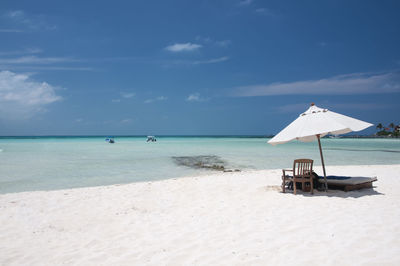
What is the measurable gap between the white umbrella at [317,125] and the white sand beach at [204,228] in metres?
1.64

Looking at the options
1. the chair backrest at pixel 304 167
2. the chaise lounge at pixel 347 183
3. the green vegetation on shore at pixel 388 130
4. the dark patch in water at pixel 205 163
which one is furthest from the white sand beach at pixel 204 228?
the green vegetation on shore at pixel 388 130

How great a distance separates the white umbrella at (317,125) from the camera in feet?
23.4

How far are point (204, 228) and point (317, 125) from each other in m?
4.24

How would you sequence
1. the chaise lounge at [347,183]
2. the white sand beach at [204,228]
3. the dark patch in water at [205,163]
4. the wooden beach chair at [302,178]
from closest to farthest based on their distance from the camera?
the white sand beach at [204,228] → the wooden beach chair at [302,178] → the chaise lounge at [347,183] → the dark patch in water at [205,163]

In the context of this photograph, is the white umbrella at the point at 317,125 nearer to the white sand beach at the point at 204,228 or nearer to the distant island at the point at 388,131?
the white sand beach at the point at 204,228

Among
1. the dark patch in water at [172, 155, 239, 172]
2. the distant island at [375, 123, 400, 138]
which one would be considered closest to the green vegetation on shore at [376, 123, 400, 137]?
the distant island at [375, 123, 400, 138]

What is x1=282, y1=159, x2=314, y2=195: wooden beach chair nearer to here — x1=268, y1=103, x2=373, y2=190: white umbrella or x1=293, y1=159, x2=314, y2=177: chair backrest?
x1=293, y1=159, x2=314, y2=177: chair backrest

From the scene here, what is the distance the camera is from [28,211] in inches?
262

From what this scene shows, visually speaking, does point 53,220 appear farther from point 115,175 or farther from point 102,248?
point 115,175

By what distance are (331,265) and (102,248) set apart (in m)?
3.25

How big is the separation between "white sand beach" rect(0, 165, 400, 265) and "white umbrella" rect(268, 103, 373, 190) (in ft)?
5.38

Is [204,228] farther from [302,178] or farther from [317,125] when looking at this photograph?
[317,125]

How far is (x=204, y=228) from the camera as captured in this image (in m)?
5.11

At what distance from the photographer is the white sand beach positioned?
3.87 m
